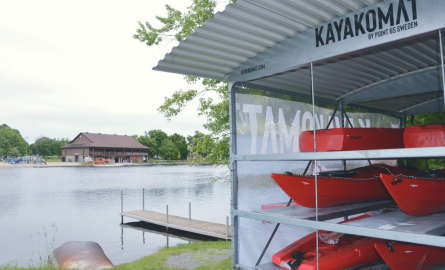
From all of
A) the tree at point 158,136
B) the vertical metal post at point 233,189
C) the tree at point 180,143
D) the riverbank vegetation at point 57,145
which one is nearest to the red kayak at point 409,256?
the vertical metal post at point 233,189

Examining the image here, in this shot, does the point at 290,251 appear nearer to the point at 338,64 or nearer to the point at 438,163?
the point at 338,64

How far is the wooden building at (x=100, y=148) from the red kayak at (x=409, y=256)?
87937 millimetres

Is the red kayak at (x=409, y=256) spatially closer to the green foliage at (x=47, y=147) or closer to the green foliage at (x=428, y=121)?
the green foliage at (x=428, y=121)

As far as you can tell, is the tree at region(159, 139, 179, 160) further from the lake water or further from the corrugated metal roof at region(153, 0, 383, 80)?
the corrugated metal roof at region(153, 0, 383, 80)

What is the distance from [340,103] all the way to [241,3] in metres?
4.50

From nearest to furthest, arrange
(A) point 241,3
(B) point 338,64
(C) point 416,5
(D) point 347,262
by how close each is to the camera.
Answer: (C) point 416,5 → (A) point 241,3 → (D) point 347,262 → (B) point 338,64

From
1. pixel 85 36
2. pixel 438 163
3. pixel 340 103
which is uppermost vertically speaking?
pixel 85 36

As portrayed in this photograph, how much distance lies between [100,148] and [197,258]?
8544 cm

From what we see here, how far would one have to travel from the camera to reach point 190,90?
1269 cm

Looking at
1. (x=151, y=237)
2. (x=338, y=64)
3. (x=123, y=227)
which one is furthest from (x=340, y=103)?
(x=123, y=227)

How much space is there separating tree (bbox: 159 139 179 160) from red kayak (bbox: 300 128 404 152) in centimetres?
10509

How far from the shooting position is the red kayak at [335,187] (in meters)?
4.86

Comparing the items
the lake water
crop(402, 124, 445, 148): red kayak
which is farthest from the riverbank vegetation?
Answer: crop(402, 124, 445, 148): red kayak

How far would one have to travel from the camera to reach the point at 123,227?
16.8 meters
